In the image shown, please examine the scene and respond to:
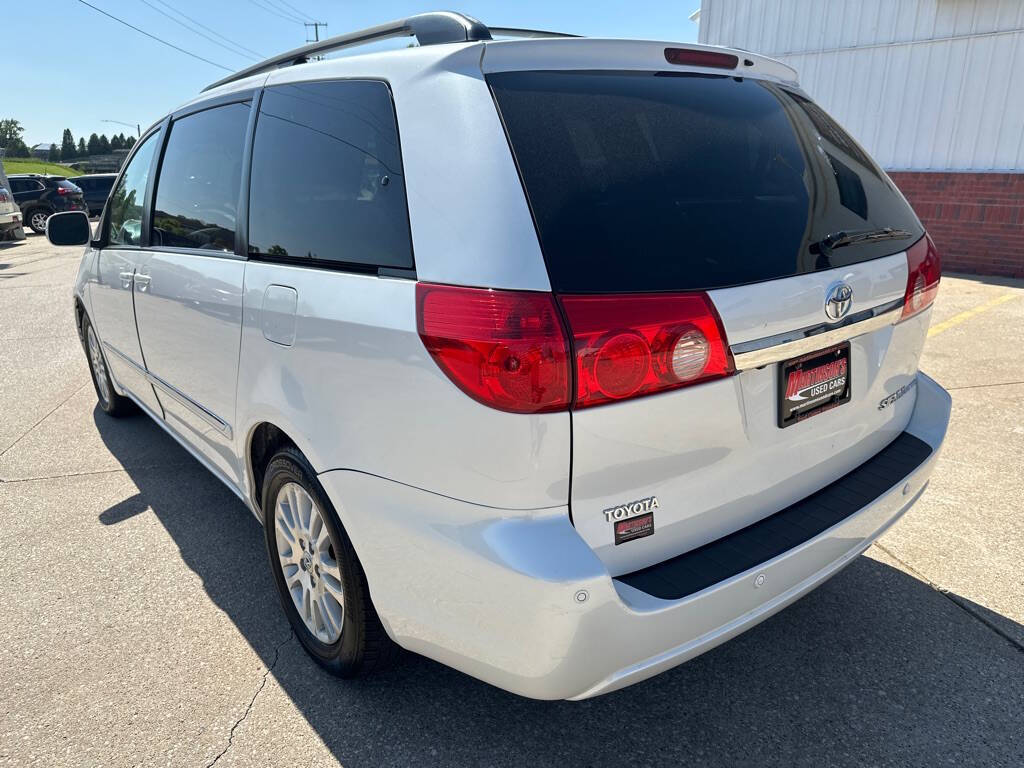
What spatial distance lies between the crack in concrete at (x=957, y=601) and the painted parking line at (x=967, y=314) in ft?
14.4

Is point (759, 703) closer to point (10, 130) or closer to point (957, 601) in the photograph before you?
point (957, 601)

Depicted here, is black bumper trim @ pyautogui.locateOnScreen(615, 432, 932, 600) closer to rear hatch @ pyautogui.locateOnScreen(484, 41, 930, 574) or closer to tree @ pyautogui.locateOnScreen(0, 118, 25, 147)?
rear hatch @ pyautogui.locateOnScreen(484, 41, 930, 574)

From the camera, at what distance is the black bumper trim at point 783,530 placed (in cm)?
176

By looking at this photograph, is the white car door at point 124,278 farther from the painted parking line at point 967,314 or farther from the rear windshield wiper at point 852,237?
Answer: the painted parking line at point 967,314

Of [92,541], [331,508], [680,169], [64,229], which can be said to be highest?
[680,169]

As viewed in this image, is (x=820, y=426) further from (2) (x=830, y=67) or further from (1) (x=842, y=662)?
(2) (x=830, y=67)

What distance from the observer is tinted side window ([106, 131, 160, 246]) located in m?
3.79

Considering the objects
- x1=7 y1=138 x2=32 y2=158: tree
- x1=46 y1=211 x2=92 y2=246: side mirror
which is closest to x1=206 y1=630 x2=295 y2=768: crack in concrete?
x1=46 y1=211 x2=92 y2=246: side mirror

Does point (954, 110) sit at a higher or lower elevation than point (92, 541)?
higher

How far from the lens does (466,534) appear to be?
1713 millimetres

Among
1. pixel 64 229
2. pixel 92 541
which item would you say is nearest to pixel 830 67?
pixel 64 229

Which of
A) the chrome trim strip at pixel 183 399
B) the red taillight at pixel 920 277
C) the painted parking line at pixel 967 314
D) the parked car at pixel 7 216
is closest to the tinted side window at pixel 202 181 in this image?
the chrome trim strip at pixel 183 399

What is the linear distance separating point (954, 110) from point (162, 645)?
11.7m

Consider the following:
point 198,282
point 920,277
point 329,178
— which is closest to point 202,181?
point 198,282
